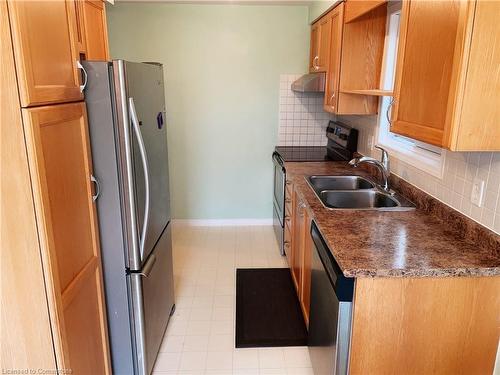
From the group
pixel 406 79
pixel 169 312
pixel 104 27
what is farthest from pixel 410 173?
pixel 104 27

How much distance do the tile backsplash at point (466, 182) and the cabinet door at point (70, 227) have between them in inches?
66.9

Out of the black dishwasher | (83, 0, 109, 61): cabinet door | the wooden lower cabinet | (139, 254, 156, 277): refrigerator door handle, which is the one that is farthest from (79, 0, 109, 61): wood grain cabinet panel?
the wooden lower cabinet

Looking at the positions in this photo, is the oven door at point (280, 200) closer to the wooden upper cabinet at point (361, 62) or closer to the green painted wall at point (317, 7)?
the wooden upper cabinet at point (361, 62)

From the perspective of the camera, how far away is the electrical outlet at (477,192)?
161 cm

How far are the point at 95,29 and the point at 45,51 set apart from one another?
6.02ft

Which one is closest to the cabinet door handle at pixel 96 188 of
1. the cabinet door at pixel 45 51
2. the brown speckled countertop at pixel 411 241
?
the cabinet door at pixel 45 51

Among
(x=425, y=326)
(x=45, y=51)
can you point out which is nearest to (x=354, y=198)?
(x=425, y=326)

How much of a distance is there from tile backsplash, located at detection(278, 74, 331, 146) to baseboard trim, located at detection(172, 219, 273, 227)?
38.1 inches

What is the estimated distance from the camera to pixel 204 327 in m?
2.58

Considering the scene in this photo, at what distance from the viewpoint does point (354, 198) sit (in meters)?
2.51

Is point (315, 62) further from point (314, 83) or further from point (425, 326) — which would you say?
point (425, 326)

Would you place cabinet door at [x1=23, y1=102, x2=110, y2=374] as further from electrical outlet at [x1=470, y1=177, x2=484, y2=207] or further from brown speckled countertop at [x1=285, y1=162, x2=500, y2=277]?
electrical outlet at [x1=470, y1=177, x2=484, y2=207]

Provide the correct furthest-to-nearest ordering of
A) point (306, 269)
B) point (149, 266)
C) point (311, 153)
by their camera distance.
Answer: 1. point (311, 153)
2. point (306, 269)
3. point (149, 266)

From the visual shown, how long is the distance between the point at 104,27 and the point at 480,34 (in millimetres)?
2776
